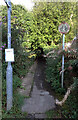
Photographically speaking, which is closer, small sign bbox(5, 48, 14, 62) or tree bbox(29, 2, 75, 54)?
small sign bbox(5, 48, 14, 62)

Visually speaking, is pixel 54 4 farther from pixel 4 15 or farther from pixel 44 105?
pixel 44 105

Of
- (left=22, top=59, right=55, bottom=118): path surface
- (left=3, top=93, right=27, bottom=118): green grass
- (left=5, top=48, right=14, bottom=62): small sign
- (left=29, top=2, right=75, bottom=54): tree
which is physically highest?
(left=29, top=2, right=75, bottom=54): tree

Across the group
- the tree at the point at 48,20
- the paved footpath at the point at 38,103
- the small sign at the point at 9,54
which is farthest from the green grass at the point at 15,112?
the tree at the point at 48,20

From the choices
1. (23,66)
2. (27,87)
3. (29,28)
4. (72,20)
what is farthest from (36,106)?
(72,20)

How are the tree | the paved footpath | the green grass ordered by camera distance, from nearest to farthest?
the green grass
the paved footpath
the tree

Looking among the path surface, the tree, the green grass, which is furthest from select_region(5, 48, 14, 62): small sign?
the tree

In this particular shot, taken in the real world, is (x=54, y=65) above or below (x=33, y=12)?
below

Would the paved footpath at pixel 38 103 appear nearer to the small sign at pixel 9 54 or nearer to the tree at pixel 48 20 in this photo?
the small sign at pixel 9 54

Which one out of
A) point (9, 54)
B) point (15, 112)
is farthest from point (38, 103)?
point (9, 54)

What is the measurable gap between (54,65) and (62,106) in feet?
6.36

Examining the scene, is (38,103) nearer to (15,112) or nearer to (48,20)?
(15,112)

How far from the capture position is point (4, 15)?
5230 mm

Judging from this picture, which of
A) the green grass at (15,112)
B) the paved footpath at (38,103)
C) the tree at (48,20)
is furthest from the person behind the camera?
the tree at (48,20)

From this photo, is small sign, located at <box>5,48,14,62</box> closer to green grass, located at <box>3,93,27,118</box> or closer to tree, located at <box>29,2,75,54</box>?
green grass, located at <box>3,93,27,118</box>
